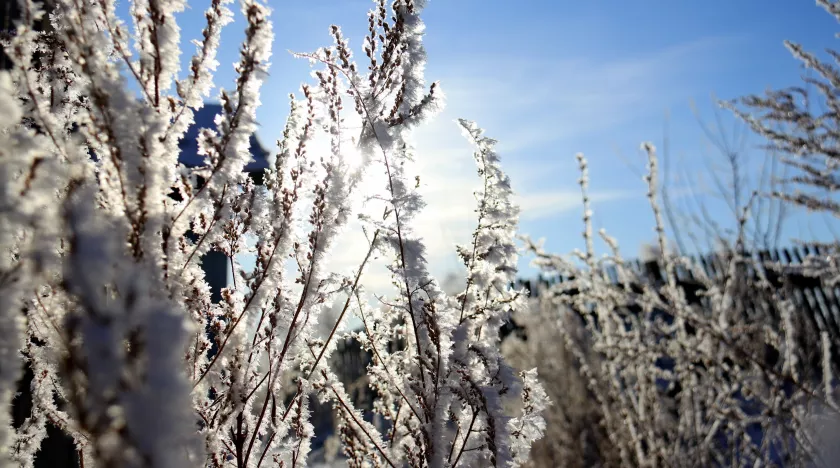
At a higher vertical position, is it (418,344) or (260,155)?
(260,155)

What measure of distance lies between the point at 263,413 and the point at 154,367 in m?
1.01

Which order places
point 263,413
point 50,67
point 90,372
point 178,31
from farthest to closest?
point 50,67, point 263,413, point 178,31, point 90,372

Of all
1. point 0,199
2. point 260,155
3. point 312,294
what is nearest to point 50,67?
point 312,294

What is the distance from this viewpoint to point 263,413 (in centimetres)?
174

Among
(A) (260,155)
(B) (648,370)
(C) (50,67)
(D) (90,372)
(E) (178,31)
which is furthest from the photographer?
(A) (260,155)

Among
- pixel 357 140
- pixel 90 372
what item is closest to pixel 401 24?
pixel 357 140

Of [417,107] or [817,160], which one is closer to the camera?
[417,107]

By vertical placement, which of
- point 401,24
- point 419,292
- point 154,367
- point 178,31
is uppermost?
point 401,24

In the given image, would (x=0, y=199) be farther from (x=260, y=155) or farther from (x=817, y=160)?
(x=260, y=155)

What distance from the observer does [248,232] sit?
6.08 ft

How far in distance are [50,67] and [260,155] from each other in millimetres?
5382

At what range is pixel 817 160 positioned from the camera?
3297 millimetres

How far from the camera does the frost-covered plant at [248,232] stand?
1161 millimetres

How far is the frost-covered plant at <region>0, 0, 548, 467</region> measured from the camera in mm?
1161
